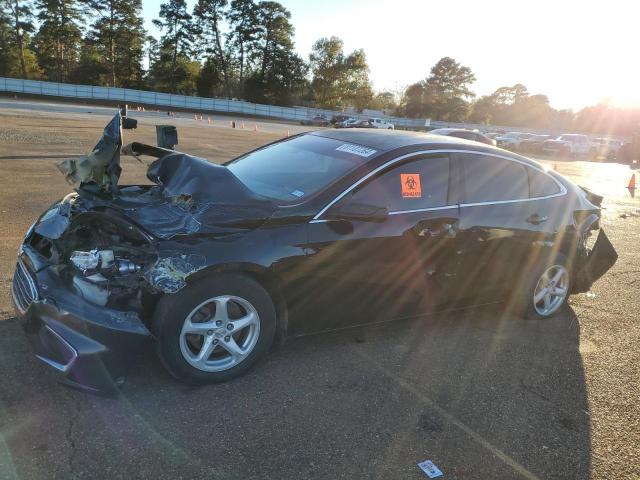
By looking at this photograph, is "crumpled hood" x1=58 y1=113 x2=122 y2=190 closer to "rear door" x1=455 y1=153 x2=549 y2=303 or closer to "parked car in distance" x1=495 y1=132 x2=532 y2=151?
"rear door" x1=455 y1=153 x2=549 y2=303

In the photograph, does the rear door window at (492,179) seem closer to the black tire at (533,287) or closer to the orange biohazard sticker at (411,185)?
the orange biohazard sticker at (411,185)

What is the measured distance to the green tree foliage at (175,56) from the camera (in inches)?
2788

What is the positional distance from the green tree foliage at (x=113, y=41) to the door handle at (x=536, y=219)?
7148 cm

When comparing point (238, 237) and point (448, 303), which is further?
point (448, 303)

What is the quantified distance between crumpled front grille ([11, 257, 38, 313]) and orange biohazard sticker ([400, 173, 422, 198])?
2.50 m

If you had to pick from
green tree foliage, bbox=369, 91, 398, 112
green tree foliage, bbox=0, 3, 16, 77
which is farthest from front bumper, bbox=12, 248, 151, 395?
Answer: green tree foliage, bbox=369, 91, 398, 112

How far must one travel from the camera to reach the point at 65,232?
3.22m

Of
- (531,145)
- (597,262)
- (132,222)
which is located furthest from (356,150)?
(531,145)

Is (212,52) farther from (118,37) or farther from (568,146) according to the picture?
(568,146)

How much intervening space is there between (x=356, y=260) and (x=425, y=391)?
3.25 ft

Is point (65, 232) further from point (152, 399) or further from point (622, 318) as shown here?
point (622, 318)

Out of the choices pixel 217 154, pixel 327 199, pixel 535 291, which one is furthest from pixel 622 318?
pixel 217 154

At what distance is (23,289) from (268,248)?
1.49 m

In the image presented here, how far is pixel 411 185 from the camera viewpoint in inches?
149
